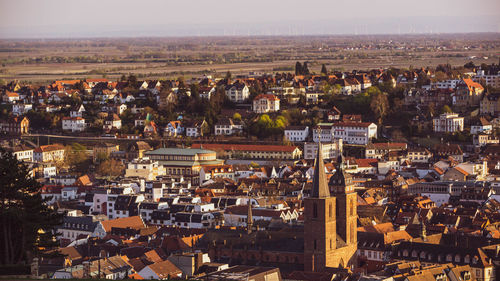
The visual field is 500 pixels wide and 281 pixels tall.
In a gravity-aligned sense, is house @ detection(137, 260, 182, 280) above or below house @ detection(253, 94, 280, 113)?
above

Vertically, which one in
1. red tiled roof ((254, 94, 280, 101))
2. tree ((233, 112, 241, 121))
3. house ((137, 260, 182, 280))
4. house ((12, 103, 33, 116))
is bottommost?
house ((12, 103, 33, 116))

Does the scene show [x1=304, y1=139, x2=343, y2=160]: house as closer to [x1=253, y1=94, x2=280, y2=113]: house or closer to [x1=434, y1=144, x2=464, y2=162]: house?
[x1=434, y1=144, x2=464, y2=162]: house

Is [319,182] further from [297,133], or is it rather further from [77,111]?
[77,111]

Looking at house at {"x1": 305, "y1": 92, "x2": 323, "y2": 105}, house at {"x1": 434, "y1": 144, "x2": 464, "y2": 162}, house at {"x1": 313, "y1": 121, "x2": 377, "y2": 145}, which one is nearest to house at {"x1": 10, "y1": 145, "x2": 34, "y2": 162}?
house at {"x1": 313, "y1": 121, "x2": 377, "y2": 145}

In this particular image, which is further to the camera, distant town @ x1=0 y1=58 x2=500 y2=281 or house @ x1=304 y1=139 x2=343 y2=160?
house @ x1=304 y1=139 x2=343 y2=160

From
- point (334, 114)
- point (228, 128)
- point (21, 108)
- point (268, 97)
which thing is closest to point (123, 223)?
point (228, 128)

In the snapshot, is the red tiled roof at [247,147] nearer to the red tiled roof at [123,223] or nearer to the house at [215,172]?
the house at [215,172]

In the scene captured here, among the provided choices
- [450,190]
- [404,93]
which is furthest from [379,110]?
[450,190]

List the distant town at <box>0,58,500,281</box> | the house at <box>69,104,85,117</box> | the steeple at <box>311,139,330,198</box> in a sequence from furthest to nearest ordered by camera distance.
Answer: the house at <box>69,104,85,117</box> → the steeple at <box>311,139,330,198</box> → the distant town at <box>0,58,500,281</box>
